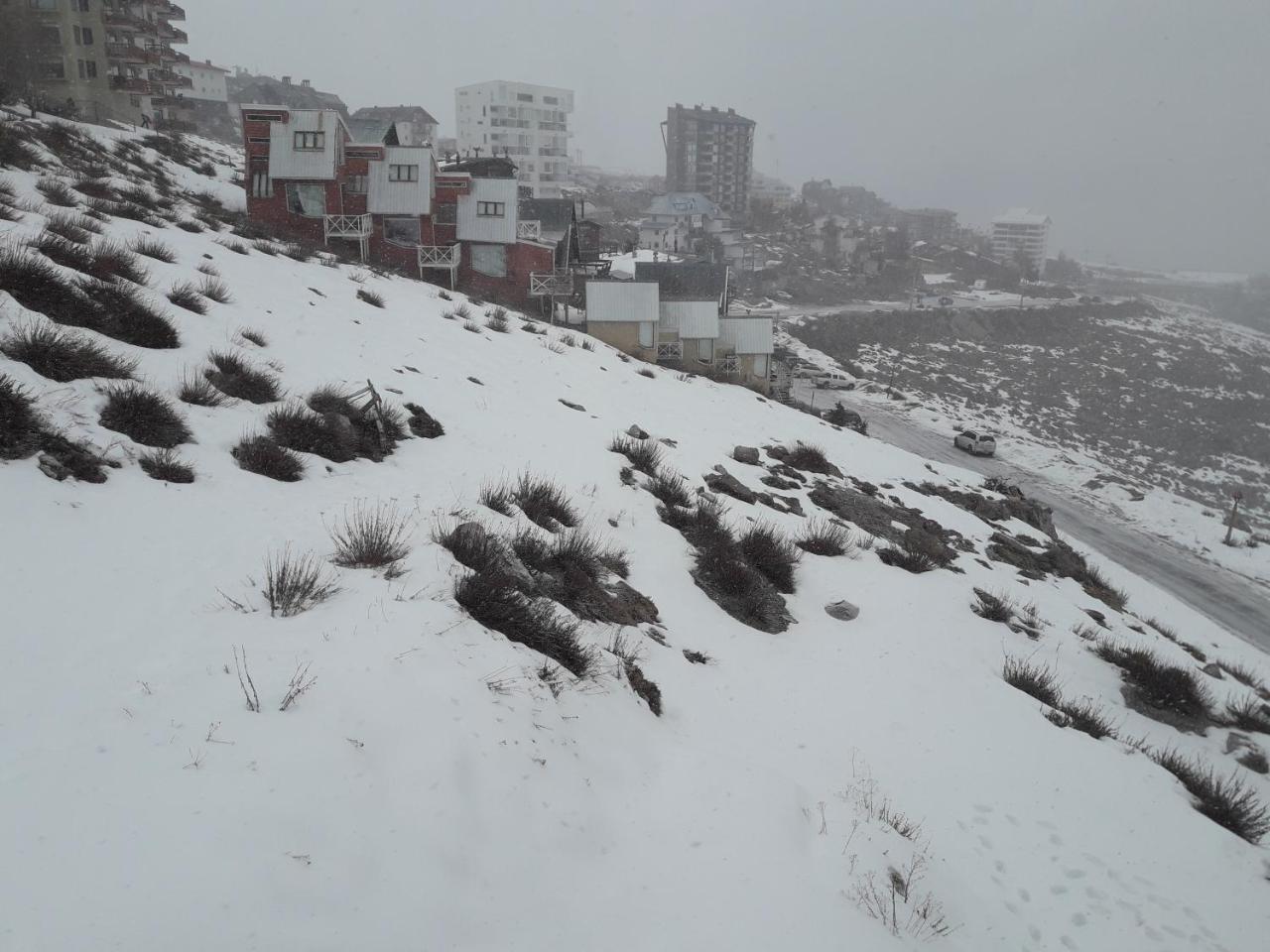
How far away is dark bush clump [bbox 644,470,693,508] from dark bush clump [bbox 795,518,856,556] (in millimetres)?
1875

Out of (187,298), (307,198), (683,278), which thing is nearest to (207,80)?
(307,198)

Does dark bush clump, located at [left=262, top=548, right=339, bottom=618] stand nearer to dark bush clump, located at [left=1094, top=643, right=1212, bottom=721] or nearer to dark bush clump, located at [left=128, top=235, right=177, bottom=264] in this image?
dark bush clump, located at [left=1094, top=643, right=1212, bottom=721]

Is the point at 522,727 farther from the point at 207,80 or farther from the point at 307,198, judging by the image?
the point at 207,80

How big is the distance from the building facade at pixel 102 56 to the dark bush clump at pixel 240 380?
35001 mm

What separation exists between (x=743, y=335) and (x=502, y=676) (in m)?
33.0

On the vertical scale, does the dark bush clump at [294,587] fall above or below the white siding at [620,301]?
below

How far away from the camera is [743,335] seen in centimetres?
3534

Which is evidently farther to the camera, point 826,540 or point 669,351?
point 669,351

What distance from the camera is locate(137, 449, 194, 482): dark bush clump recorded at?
5.59m

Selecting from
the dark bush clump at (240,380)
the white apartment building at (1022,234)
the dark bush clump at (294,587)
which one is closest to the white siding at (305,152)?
the dark bush clump at (240,380)

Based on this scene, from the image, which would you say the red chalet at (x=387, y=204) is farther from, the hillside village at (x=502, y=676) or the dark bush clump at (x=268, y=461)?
the dark bush clump at (x=268, y=461)

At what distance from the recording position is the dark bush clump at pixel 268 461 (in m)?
6.39

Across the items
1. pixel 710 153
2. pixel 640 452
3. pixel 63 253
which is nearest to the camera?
pixel 63 253

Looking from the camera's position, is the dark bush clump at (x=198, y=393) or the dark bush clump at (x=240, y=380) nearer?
the dark bush clump at (x=198, y=393)
